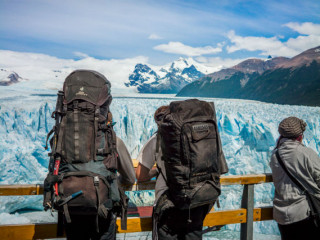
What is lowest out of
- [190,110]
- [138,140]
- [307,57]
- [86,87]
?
[138,140]

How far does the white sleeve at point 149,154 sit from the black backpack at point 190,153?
0.39 feet

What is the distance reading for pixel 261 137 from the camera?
10938 millimetres

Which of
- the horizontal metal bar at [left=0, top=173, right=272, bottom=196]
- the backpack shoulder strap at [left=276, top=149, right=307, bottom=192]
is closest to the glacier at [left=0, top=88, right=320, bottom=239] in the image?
the horizontal metal bar at [left=0, top=173, right=272, bottom=196]

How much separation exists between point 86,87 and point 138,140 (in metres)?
11.2

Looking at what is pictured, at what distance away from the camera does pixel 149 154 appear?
161cm

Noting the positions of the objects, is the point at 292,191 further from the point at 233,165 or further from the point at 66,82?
the point at 233,165

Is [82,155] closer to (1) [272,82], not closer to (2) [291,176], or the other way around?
(2) [291,176]

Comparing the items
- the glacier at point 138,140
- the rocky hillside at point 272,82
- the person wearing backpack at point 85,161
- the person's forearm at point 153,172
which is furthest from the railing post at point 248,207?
the rocky hillside at point 272,82

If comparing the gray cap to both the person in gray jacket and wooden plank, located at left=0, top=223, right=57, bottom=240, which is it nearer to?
the person in gray jacket

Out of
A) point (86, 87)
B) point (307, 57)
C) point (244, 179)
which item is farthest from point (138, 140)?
point (307, 57)

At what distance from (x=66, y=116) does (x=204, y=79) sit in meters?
57.9

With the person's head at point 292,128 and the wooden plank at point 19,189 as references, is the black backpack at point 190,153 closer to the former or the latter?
the person's head at point 292,128

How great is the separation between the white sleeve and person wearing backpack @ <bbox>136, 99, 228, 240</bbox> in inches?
0.6

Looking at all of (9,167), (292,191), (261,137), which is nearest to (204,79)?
(261,137)
